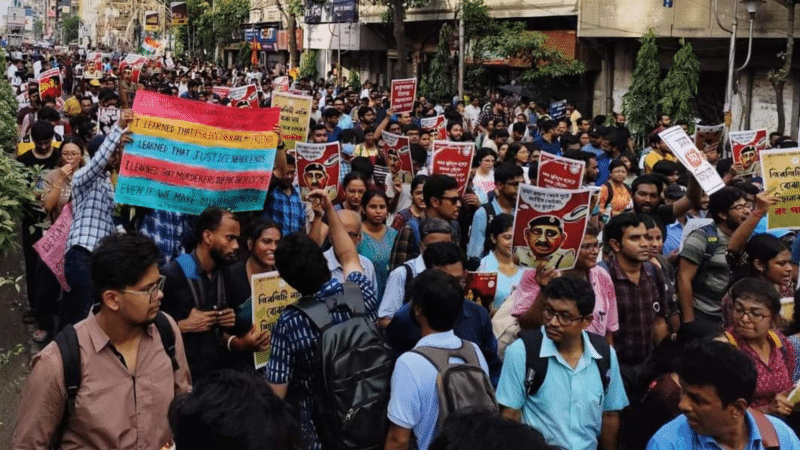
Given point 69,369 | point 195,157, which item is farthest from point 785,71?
point 69,369

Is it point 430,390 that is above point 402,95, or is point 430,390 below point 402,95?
below

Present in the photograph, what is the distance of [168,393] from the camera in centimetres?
361

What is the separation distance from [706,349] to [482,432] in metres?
1.34

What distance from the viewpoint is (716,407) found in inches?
129

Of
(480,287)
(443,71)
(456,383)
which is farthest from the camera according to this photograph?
(443,71)

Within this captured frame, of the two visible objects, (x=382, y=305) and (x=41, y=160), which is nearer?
(x=382, y=305)

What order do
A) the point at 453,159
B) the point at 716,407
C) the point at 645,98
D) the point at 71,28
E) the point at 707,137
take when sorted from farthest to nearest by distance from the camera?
the point at 71,28
the point at 645,98
the point at 707,137
the point at 453,159
the point at 716,407

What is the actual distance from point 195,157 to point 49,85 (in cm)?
983

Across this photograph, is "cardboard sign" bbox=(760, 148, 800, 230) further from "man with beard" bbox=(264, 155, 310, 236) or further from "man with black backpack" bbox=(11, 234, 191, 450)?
"man with black backpack" bbox=(11, 234, 191, 450)

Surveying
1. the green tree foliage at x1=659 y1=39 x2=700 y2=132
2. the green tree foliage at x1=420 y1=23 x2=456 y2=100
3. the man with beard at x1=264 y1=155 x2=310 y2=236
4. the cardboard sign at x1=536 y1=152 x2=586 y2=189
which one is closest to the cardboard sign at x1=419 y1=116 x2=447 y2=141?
the cardboard sign at x1=536 y1=152 x2=586 y2=189

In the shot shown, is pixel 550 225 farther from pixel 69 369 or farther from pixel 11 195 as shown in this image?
pixel 11 195

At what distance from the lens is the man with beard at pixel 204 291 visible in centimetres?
494

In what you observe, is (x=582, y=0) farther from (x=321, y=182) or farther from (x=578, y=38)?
(x=321, y=182)

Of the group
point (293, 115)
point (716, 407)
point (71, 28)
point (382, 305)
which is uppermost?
point (71, 28)
